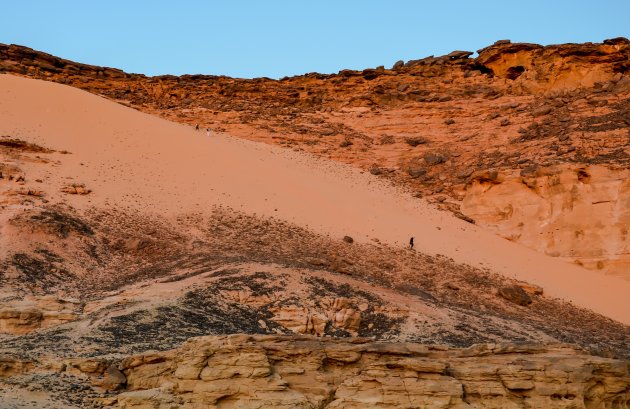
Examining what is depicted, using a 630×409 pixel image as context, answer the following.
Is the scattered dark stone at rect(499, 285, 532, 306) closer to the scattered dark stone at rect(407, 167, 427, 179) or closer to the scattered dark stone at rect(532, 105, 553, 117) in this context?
the scattered dark stone at rect(407, 167, 427, 179)

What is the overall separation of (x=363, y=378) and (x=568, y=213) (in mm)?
18378

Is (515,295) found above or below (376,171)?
below

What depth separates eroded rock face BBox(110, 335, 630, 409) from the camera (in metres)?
11.4

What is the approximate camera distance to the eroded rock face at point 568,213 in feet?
89.6

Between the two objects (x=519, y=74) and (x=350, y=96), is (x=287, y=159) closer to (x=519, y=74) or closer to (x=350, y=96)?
(x=350, y=96)

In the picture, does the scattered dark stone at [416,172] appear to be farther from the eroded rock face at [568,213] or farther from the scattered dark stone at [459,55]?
the scattered dark stone at [459,55]

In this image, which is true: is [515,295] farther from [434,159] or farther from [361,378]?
[361,378]

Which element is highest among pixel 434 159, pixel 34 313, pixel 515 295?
pixel 434 159

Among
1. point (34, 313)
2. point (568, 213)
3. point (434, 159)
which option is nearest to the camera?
point (34, 313)

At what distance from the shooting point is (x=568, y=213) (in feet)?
92.6

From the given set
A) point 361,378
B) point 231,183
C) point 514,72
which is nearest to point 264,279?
point 361,378

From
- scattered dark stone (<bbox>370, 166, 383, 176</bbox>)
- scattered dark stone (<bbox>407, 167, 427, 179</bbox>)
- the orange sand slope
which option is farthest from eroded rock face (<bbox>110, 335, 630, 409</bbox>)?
scattered dark stone (<bbox>370, 166, 383, 176</bbox>)

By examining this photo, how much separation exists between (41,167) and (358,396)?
61.9 feet

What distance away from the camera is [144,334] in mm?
15719
